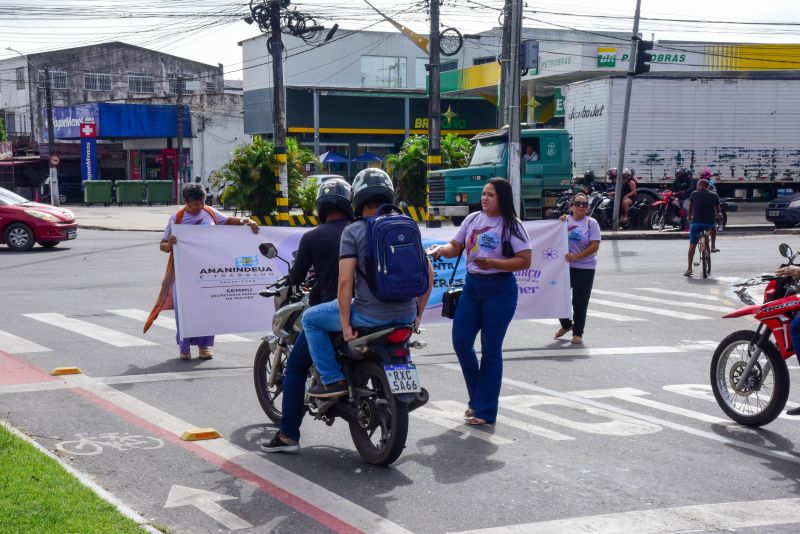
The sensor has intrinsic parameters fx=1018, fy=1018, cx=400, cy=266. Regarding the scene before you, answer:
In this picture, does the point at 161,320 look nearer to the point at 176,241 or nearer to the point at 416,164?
the point at 176,241

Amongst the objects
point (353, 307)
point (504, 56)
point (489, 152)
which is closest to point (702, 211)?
point (504, 56)

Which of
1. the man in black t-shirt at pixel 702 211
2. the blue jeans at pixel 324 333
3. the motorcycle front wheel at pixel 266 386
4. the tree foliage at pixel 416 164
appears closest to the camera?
the blue jeans at pixel 324 333

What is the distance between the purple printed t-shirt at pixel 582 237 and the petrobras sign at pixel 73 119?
4579cm

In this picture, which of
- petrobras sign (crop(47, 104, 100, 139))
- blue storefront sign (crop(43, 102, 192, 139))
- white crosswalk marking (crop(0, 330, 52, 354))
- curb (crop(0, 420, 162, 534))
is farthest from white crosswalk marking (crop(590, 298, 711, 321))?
petrobras sign (crop(47, 104, 100, 139))

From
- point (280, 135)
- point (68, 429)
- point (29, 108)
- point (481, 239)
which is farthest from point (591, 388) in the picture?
point (29, 108)

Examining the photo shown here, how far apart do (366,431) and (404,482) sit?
0.49 meters

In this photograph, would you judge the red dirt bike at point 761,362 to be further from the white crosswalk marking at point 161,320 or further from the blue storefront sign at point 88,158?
the blue storefront sign at point 88,158

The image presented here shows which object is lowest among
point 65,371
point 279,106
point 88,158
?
point 65,371

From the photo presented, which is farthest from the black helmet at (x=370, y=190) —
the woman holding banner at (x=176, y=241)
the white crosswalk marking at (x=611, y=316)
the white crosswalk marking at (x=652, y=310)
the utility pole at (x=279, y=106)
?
the utility pole at (x=279, y=106)

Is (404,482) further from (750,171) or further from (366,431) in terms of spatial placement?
(750,171)

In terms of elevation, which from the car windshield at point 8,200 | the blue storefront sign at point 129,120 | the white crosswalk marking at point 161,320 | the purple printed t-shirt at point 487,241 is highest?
the blue storefront sign at point 129,120

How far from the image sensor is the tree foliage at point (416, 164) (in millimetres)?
32219

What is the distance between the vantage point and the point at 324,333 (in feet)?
20.7

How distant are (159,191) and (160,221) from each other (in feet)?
49.8
